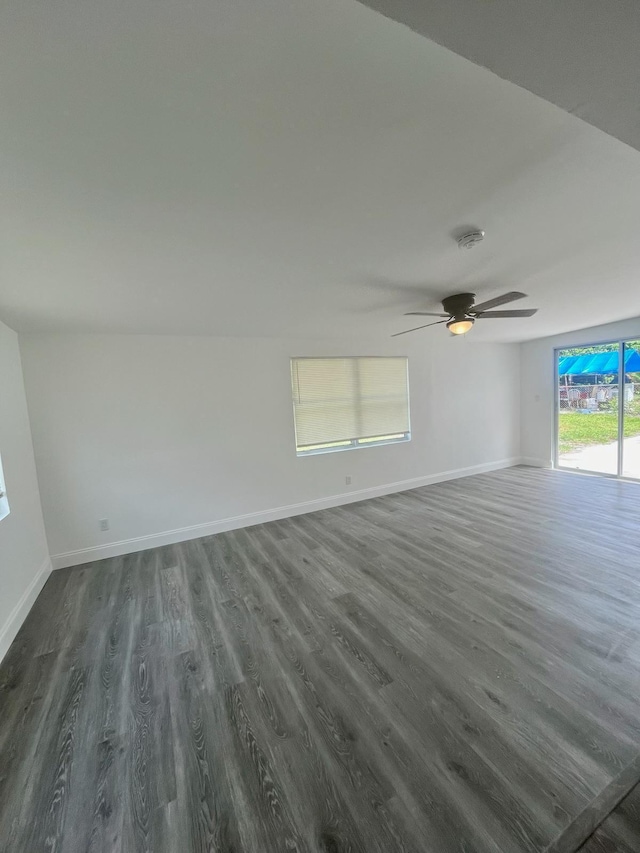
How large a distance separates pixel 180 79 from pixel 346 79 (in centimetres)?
47

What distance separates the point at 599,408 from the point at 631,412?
16.5 inches

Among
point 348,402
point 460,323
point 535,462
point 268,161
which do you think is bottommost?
point 535,462

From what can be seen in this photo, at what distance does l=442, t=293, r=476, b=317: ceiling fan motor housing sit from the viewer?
110 inches

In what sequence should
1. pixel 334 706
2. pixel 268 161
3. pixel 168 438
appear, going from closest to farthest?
pixel 268 161 → pixel 334 706 → pixel 168 438

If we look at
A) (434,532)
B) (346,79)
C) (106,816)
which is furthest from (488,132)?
(434,532)

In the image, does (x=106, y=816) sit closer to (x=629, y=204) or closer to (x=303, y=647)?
(x=303, y=647)

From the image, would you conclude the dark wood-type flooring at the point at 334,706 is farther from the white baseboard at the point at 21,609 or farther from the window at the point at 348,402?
the window at the point at 348,402

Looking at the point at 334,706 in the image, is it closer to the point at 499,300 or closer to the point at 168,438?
the point at 499,300

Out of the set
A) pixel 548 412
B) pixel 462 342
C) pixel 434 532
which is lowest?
pixel 434 532

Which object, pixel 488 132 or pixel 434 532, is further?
pixel 434 532

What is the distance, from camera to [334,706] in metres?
1.54

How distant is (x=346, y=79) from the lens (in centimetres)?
91

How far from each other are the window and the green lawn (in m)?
3.16

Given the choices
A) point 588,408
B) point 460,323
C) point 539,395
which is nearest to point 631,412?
point 588,408
